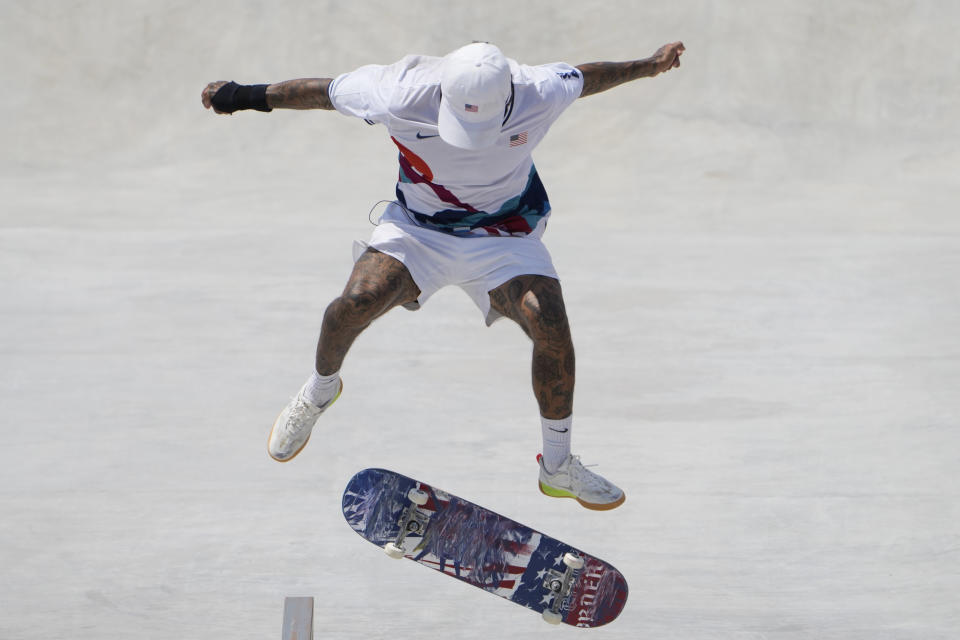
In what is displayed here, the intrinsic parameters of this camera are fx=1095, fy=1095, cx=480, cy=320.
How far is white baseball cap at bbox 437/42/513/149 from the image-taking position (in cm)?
450

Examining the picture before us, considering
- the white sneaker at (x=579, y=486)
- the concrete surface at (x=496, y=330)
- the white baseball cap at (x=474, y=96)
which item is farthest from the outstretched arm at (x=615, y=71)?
the concrete surface at (x=496, y=330)

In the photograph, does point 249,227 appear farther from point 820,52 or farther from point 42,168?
point 820,52

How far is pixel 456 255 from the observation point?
5172mm

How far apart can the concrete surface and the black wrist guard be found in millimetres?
2730

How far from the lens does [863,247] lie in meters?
11.6

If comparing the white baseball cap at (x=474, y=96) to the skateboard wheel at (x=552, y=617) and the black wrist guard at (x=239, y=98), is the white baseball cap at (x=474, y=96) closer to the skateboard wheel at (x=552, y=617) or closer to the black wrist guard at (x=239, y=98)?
the black wrist guard at (x=239, y=98)

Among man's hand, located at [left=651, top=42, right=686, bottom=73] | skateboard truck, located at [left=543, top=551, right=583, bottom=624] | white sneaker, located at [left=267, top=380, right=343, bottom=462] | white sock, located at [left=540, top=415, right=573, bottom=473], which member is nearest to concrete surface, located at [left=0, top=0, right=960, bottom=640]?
skateboard truck, located at [left=543, top=551, right=583, bottom=624]

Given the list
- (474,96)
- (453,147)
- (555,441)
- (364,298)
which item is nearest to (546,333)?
(555,441)

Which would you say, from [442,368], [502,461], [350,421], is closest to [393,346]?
[442,368]

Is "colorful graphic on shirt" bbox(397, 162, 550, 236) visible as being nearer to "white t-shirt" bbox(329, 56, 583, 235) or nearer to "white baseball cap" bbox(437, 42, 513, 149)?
"white t-shirt" bbox(329, 56, 583, 235)

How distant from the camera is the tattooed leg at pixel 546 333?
4.89m

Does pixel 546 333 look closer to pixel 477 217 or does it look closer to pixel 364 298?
pixel 477 217

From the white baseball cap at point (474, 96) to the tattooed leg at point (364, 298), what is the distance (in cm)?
73

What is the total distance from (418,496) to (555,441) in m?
0.70
